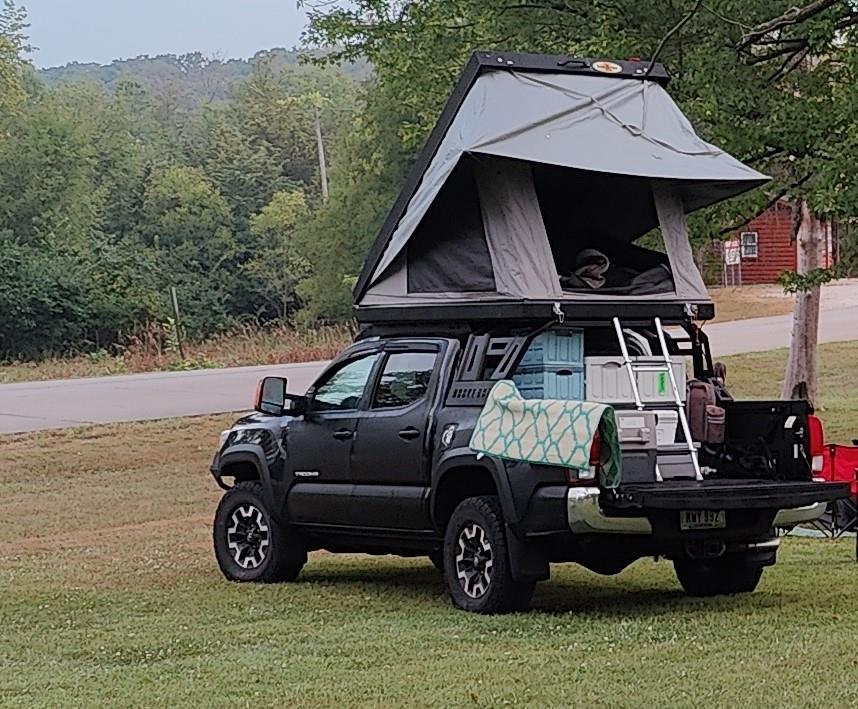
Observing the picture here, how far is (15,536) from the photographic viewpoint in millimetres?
15711

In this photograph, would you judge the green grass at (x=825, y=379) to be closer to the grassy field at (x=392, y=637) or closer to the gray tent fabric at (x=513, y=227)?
the grassy field at (x=392, y=637)

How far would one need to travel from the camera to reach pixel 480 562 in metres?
9.33

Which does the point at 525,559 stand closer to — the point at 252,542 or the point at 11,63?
the point at 252,542

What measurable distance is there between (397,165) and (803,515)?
147 ft

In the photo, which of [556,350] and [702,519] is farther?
[556,350]

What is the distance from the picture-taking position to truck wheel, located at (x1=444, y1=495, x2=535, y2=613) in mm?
9117

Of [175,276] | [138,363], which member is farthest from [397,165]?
[138,363]

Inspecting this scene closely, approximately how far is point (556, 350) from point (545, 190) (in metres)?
1.81

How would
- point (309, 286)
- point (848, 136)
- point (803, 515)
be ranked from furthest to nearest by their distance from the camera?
point (309, 286) < point (848, 136) < point (803, 515)

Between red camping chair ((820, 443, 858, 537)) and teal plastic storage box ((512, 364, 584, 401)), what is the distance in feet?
9.53

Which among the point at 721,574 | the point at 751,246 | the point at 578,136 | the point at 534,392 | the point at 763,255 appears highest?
the point at 578,136

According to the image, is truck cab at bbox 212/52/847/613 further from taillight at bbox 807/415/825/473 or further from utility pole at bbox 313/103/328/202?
utility pole at bbox 313/103/328/202

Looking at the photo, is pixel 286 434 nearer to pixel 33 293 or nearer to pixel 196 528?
pixel 196 528

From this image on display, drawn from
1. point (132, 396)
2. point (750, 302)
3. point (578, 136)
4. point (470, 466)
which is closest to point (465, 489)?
point (470, 466)
